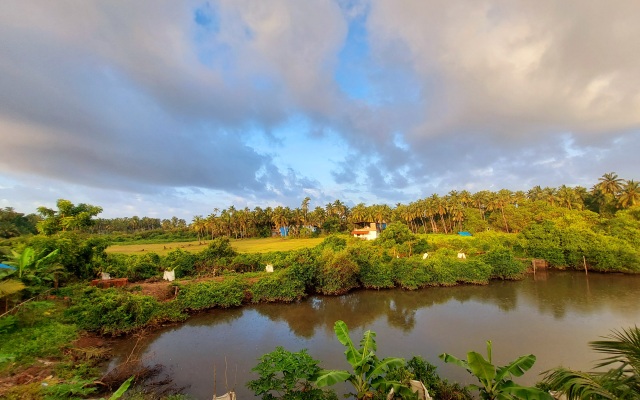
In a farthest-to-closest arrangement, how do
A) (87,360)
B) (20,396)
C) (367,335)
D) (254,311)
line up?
(254,311)
(87,360)
(367,335)
(20,396)

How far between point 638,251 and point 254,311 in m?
33.2

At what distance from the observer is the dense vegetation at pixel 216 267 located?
12461 mm

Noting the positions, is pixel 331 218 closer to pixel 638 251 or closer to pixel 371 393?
pixel 638 251

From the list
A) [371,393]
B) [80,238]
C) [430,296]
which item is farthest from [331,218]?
[371,393]

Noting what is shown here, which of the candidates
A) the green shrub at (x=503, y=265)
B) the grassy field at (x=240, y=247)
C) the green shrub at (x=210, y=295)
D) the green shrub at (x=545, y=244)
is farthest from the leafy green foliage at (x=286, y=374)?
the green shrub at (x=545, y=244)

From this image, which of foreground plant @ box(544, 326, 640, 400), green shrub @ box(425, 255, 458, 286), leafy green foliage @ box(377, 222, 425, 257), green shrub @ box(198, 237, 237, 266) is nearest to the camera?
foreground plant @ box(544, 326, 640, 400)

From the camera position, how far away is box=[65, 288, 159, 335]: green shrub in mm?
14750

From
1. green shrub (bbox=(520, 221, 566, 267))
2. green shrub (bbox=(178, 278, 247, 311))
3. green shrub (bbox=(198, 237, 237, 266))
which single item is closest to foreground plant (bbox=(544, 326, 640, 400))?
green shrub (bbox=(178, 278, 247, 311))

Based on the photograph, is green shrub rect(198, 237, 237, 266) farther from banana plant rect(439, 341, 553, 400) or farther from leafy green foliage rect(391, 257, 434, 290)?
banana plant rect(439, 341, 553, 400)

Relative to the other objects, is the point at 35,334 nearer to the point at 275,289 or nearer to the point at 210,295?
the point at 210,295

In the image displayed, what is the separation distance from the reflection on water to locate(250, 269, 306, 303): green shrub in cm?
63

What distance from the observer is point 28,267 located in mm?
14047

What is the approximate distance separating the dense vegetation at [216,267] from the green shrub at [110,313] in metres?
0.05

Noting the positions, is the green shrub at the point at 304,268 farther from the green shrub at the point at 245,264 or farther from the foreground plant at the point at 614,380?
the foreground plant at the point at 614,380
